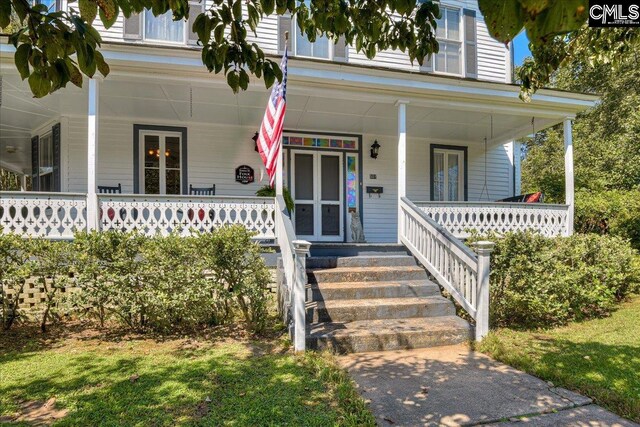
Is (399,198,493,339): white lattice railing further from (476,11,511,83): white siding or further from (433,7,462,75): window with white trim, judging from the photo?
(476,11,511,83): white siding

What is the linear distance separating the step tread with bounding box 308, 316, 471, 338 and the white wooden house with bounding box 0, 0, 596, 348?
1.45m

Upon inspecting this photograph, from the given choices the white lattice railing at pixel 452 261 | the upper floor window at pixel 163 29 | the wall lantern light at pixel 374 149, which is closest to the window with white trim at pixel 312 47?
the wall lantern light at pixel 374 149

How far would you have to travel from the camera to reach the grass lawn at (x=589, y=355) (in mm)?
3184

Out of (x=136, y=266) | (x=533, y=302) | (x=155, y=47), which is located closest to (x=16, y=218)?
(x=136, y=266)

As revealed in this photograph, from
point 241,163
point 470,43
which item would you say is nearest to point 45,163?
point 241,163

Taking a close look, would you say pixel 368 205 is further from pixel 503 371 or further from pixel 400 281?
pixel 503 371

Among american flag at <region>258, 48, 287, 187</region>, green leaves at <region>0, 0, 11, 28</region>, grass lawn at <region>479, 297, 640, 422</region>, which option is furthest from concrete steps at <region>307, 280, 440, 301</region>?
green leaves at <region>0, 0, 11, 28</region>

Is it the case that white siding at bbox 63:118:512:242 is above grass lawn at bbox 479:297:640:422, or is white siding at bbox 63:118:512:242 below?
above

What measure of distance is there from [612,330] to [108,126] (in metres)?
9.94

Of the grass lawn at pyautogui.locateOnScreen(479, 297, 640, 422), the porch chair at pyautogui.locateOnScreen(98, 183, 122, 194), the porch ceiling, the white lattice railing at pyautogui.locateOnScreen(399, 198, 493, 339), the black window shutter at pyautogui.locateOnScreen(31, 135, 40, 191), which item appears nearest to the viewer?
the grass lawn at pyautogui.locateOnScreen(479, 297, 640, 422)

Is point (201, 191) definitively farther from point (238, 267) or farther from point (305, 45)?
point (305, 45)

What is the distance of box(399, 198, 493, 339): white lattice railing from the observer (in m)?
4.74

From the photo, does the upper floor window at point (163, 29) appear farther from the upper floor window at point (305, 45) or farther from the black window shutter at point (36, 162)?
the black window shutter at point (36, 162)

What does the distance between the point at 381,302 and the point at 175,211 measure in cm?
383
